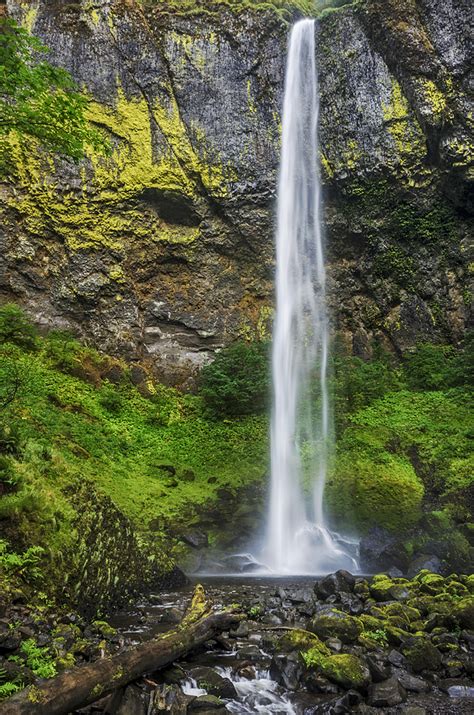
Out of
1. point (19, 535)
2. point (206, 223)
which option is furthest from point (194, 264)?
point (19, 535)

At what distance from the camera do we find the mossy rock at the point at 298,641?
4.92 m

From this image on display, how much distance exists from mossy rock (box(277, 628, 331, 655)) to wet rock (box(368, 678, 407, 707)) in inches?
27.3

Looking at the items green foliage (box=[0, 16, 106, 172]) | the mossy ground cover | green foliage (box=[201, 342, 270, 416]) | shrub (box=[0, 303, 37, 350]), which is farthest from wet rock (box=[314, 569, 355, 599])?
shrub (box=[0, 303, 37, 350])

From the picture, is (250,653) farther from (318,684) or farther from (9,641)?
(9,641)

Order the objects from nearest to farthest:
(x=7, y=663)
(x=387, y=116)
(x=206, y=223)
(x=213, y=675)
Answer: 1. (x=7, y=663)
2. (x=213, y=675)
3. (x=387, y=116)
4. (x=206, y=223)

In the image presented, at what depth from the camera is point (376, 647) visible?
16.5 feet

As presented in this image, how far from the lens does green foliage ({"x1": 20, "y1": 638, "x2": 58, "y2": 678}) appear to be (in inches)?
142

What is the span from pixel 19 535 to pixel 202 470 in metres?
7.84

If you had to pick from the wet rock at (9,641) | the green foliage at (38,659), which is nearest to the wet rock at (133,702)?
the green foliage at (38,659)

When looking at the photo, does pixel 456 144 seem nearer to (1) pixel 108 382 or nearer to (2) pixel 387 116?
(2) pixel 387 116

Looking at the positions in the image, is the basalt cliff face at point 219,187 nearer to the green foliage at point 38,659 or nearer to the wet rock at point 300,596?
the wet rock at point 300,596

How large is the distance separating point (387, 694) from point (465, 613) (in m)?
2.05

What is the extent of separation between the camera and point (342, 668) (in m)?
4.36

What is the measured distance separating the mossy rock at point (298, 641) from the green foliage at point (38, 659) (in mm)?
2321
